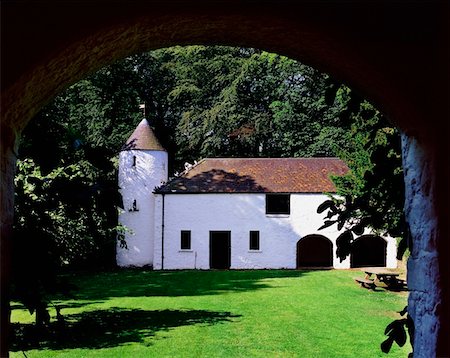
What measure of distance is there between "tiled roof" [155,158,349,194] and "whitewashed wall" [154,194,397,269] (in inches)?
17.9

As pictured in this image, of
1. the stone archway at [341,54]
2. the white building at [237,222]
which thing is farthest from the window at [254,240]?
the stone archway at [341,54]

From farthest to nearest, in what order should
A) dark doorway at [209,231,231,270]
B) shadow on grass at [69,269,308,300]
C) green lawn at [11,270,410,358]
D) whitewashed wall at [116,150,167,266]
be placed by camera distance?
whitewashed wall at [116,150,167,266] < dark doorway at [209,231,231,270] < shadow on grass at [69,269,308,300] < green lawn at [11,270,410,358]

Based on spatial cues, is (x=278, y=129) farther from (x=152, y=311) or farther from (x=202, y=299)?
(x=152, y=311)

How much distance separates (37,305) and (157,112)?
3958 cm

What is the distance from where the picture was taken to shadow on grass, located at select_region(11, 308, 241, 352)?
36.6 ft

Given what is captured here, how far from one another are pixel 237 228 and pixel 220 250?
168cm

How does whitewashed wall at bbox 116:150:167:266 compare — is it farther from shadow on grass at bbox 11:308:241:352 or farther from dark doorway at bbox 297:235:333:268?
shadow on grass at bbox 11:308:241:352

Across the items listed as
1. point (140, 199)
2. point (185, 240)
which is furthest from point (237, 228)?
point (140, 199)

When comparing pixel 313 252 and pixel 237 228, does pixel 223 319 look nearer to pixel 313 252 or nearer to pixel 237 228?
pixel 237 228

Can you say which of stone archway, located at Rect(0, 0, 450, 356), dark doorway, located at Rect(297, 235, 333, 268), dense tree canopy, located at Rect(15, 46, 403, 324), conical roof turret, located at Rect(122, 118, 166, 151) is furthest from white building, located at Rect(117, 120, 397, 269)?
stone archway, located at Rect(0, 0, 450, 356)

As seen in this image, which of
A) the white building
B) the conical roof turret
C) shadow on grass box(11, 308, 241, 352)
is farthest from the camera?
the conical roof turret

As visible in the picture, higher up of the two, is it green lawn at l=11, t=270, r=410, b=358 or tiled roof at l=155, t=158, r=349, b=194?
tiled roof at l=155, t=158, r=349, b=194

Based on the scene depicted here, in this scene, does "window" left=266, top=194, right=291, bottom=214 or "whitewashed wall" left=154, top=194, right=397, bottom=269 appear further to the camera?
"window" left=266, top=194, right=291, bottom=214

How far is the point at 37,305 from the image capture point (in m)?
3.65
